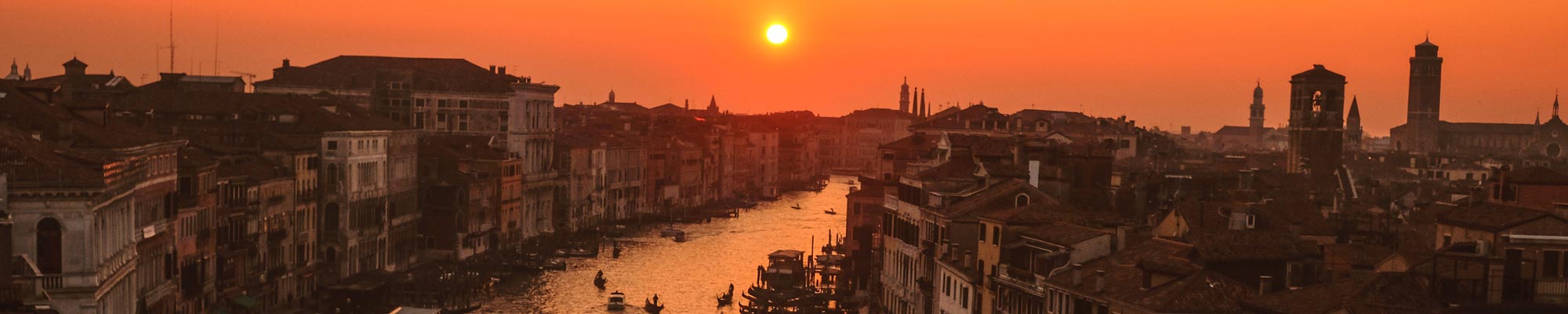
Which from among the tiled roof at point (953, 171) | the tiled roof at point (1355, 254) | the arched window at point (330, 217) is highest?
the tiled roof at point (953, 171)

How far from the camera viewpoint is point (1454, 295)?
29.6 m

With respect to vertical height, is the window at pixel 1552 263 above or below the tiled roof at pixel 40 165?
below

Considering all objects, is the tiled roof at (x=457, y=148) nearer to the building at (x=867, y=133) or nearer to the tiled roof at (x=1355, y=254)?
the tiled roof at (x=1355, y=254)

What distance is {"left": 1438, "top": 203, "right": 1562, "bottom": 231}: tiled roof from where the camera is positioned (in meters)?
31.0

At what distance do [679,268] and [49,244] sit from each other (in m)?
37.1

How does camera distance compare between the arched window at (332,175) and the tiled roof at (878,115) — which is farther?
the tiled roof at (878,115)

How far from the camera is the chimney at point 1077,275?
30.6 meters

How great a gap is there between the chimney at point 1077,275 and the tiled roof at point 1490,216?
6.39 meters

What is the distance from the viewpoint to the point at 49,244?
2959 centimetres

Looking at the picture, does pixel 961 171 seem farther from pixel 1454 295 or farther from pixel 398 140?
pixel 398 140

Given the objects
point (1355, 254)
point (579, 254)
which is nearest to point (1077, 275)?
point (1355, 254)

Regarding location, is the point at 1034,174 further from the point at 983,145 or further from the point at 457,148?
the point at 457,148

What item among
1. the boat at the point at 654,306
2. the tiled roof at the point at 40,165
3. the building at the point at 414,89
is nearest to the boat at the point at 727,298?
the boat at the point at 654,306

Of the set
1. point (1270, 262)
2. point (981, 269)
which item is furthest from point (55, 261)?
point (1270, 262)
